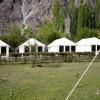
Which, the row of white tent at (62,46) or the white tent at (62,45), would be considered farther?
the white tent at (62,45)

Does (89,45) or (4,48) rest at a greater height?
(89,45)

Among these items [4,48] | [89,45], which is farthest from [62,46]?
[4,48]

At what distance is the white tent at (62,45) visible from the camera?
2916 inches

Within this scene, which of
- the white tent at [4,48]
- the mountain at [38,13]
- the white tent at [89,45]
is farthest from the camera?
the mountain at [38,13]

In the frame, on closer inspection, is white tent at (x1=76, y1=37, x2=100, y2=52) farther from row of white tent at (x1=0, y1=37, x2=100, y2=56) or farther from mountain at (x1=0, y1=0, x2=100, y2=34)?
mountain at (x1=0, y1=0, x2=100, y2=34)

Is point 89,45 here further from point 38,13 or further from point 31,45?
point 38,13

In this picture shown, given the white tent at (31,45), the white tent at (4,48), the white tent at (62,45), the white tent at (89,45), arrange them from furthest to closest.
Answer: the white tent at (62,45)
the white tent at (4,48)
the white tent at (89,45)
the white tent at (31,45)

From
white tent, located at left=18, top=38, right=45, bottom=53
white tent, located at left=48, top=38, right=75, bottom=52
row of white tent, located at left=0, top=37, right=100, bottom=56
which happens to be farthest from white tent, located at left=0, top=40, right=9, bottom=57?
white tent, located at left=48, top=38, right=75, bottom=52

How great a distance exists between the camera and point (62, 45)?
74250mm

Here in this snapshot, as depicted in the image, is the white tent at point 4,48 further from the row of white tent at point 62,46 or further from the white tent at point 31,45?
the white tent at point 31,45

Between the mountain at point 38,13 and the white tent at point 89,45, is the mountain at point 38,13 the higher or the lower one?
the higher one

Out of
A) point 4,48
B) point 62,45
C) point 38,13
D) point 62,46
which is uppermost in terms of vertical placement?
point 38,13

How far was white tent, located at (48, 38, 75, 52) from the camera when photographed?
7406cm

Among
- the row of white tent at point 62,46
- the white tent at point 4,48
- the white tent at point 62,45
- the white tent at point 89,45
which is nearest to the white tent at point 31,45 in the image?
the row of white tent at point 62,46
